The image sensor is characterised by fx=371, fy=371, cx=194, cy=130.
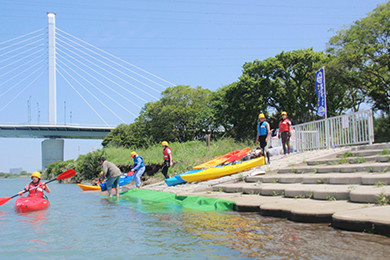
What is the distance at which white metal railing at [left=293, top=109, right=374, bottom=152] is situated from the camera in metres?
11.9

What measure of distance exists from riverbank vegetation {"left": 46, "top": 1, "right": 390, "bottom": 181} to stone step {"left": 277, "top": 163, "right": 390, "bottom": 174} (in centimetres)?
827

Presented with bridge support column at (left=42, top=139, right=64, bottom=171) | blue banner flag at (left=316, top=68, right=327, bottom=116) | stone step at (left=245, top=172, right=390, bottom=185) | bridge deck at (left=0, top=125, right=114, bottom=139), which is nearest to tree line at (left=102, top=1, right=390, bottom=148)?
blue banner flag at (left=316, top=68, right=327, bottom=116)

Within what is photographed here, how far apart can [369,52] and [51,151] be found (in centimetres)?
5484

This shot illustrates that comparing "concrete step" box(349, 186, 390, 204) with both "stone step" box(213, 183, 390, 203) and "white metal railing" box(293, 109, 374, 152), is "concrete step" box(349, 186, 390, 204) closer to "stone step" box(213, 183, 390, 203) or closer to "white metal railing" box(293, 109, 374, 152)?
Result: "stone step" box(213, 183, 390, 203)

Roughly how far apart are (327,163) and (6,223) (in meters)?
8.19

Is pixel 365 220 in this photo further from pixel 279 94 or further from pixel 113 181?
pixel 279 94

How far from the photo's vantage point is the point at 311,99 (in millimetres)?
30672

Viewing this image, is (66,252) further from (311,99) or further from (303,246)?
(311,99)

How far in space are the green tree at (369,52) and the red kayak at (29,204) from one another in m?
21.5

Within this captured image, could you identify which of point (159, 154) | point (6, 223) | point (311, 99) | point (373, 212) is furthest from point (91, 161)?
point (373, 212)

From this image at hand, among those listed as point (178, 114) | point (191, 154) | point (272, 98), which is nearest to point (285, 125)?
point (191, 154)

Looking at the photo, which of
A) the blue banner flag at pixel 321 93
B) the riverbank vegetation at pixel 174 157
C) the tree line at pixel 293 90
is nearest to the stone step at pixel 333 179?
the blue banner flag at pixel 321 93

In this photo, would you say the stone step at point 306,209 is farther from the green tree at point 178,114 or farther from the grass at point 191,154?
the green tree at point 178,114

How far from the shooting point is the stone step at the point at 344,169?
7.95 meters
